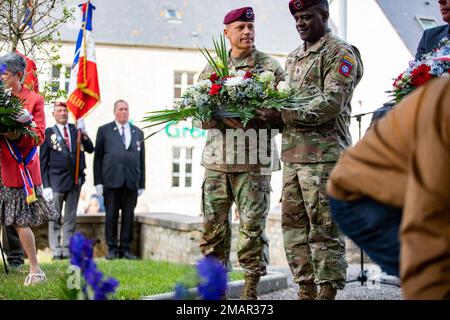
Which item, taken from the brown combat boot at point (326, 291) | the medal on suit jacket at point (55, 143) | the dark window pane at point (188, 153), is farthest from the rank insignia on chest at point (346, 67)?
the dark window pane at point (188, 153)

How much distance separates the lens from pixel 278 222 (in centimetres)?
1109

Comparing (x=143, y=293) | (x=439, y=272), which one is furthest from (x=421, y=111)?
(x=143, y=293)

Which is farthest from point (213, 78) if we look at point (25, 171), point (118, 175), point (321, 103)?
point (118, 175)

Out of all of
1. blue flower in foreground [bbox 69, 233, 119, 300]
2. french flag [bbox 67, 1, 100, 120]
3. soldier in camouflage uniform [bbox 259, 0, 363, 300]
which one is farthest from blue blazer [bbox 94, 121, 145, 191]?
blue flower in foreground [bbox 69, 233, 119, 300]

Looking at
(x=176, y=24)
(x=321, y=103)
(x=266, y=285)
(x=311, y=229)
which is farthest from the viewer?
(x=176, y=24)

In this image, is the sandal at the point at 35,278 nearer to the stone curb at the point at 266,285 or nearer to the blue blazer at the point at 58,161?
the stone curb at the point at 266,285

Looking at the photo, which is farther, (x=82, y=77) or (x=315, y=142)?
(x=82, y=77)

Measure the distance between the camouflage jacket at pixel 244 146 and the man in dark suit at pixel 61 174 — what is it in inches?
218

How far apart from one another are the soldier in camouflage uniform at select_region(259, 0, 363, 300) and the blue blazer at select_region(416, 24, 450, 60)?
46 cm

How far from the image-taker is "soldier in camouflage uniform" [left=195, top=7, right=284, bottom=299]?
18.2 feet

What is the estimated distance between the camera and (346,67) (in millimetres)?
5129

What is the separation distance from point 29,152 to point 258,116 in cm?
263

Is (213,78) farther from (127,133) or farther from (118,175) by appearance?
(127,133)

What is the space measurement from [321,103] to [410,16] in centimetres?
2649
